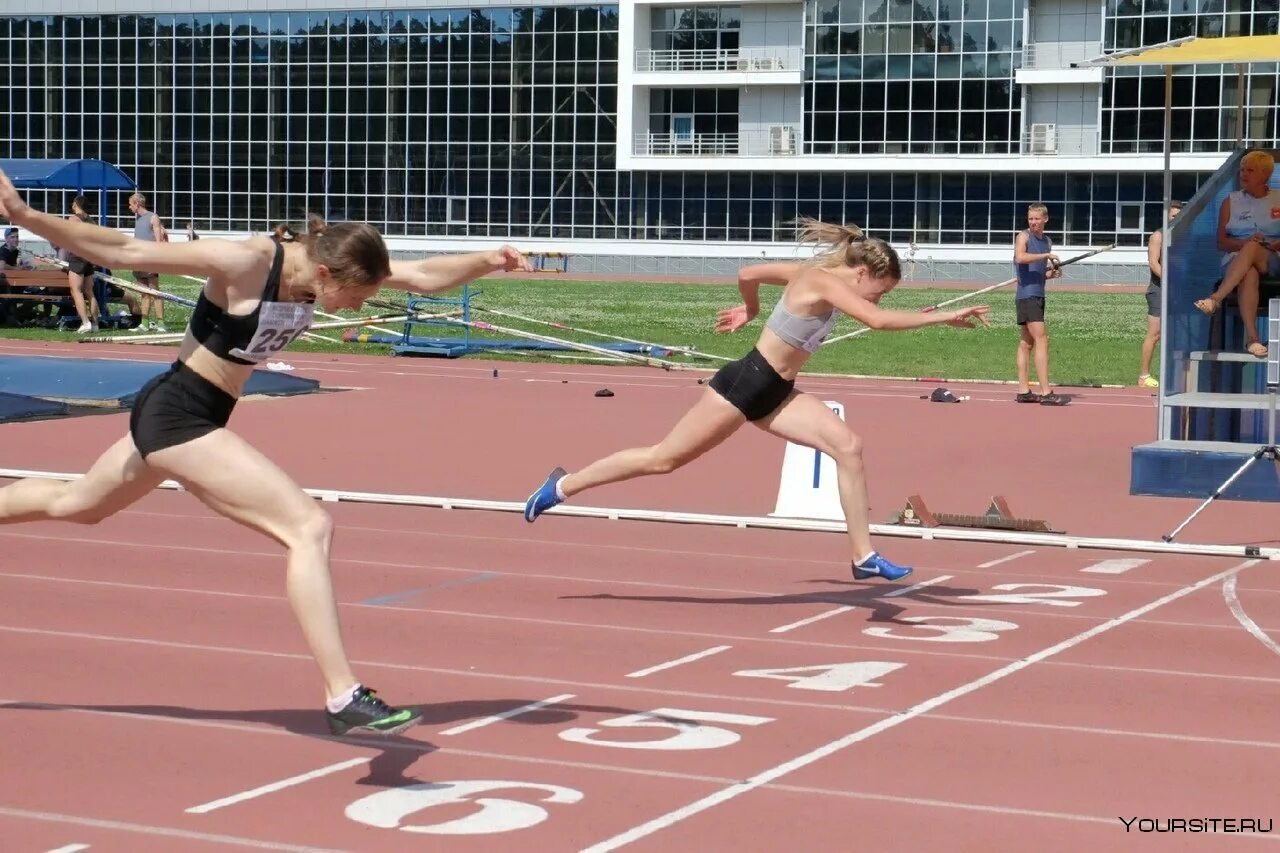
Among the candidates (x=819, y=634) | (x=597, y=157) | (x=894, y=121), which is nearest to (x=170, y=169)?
(x=597, y=157)

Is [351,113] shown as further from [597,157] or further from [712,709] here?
[712,709]

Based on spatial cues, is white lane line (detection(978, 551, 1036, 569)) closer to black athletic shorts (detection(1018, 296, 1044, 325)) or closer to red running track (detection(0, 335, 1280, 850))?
red running track (detection(0, 335, 1280, 850))

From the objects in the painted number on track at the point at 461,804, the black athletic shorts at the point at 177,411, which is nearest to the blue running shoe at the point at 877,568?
the painted number on track at the point at 461,804

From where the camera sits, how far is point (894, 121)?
72.4 metres

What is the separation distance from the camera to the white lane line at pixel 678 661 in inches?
307

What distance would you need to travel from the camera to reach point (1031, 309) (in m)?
19.7

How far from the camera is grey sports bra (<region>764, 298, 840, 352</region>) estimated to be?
924 centimetres

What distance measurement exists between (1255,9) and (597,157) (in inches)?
1003

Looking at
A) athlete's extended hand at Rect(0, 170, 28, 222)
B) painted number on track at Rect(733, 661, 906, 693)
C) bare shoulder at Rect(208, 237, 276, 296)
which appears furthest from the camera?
painted number on track at Rect(733, 661, 906, 693)

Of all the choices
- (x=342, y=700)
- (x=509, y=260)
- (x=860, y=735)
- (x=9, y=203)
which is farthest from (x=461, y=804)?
(x=9, y=203)

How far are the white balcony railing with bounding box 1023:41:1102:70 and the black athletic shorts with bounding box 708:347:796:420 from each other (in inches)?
2487

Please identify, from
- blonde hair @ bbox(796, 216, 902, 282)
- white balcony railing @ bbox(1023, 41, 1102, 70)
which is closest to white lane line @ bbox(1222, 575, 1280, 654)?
blonde hair @ bbox(796, 216, 902, 282)

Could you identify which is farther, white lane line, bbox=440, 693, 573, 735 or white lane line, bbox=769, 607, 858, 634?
white lane line, bbox=769, 607, 858, 634

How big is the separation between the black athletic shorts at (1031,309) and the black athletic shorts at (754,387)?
35.2 ft
